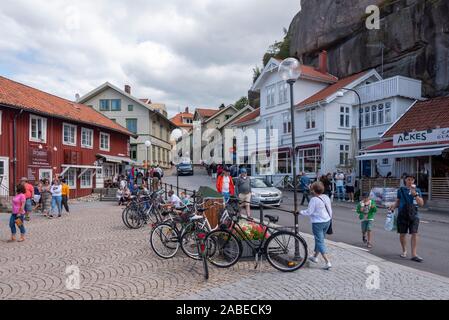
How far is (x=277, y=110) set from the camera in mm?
33938

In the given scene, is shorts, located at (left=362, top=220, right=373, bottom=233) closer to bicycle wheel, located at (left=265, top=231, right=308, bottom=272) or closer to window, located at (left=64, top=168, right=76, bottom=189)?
bicycle wheel, located at (left=265, top=231, right=308, bottom=272)

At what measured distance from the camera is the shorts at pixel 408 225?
7.41 meters

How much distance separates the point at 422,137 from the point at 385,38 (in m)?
17.2

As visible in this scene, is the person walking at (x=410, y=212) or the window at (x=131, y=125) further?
the window at (x=131, y=125)

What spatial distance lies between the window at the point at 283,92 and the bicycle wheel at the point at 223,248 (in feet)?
90.1

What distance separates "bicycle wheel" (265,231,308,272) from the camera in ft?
20.8

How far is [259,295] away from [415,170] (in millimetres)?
19714

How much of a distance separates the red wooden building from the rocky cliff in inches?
925

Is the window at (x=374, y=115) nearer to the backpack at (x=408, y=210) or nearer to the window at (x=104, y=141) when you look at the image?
the window at (x=104, y=141)

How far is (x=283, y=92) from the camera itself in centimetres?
3319

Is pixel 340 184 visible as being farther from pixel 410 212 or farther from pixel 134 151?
pixel 134 151

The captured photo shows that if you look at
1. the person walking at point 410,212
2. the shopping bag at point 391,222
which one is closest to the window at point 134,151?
the shopping bag at point 391,222

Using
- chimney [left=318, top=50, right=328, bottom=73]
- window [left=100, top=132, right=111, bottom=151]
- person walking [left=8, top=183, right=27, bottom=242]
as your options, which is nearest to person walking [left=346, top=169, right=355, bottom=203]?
person walking [left=8, top=183, right=27, bottom=242]
